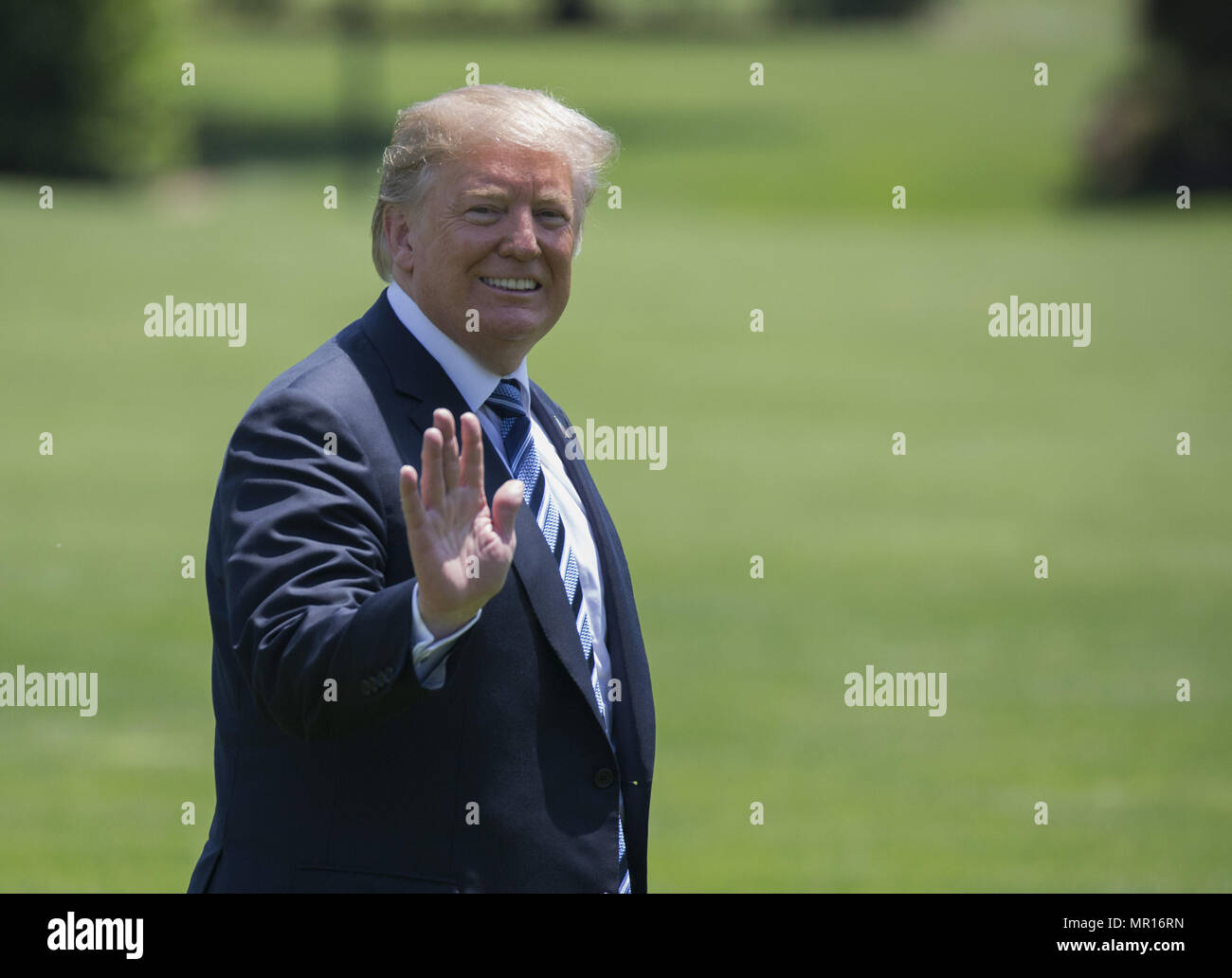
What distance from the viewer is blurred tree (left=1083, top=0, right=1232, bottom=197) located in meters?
46.3

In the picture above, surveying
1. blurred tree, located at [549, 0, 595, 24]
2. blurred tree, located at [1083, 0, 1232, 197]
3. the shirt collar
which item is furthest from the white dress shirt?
blurred tree, located at [549, 0, 595, 24]

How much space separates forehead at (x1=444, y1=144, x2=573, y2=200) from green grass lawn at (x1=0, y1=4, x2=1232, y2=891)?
5.70 meters

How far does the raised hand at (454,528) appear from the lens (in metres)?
2.93

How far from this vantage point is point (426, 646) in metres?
2.96

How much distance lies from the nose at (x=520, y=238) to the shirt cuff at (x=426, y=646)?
853 millimetres

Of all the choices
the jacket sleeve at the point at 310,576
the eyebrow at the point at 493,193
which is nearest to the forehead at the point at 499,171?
the eyebrow at the point at 493,193

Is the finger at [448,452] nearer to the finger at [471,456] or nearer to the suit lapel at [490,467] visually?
the finger at [471,456]

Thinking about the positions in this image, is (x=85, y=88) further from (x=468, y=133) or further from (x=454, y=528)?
(x=454, y=528)

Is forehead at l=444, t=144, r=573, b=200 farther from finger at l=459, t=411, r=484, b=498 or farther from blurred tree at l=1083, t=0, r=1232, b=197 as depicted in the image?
blurred tree at l=1083, t=0, r=1232, b=197

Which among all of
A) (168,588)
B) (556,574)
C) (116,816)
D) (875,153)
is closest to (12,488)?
(168,588)

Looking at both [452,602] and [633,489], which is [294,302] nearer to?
[633,489]

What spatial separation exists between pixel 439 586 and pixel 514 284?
860 mm

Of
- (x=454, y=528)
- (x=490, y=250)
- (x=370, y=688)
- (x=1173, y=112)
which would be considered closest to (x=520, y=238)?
(x=490, y=250)

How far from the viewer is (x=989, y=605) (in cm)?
1536
